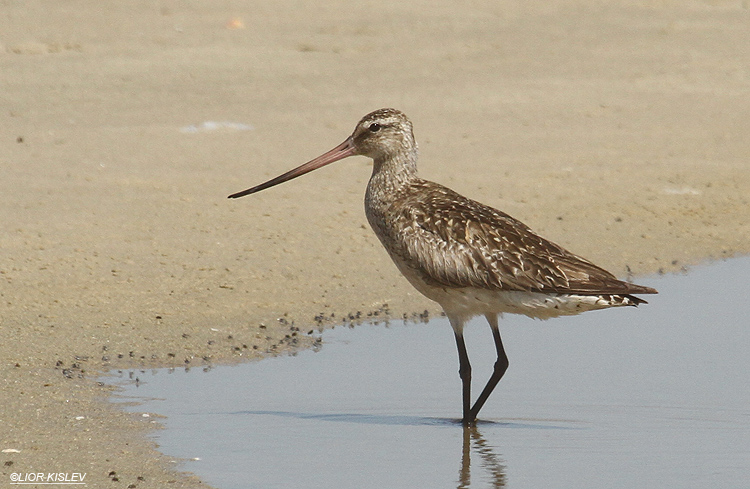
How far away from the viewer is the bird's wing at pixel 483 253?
6195 millimetres

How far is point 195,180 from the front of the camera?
34.1ft

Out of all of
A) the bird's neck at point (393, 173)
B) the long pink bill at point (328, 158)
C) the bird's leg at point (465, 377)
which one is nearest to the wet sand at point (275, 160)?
the long pink bill at point (328, 158)

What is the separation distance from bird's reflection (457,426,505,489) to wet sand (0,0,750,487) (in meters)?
1.25

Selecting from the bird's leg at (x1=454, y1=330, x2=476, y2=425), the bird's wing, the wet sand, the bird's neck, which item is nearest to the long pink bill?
the bird's neck

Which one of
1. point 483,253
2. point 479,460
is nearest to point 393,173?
point 483,253

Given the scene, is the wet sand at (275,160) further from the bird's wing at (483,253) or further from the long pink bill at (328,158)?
the bird's wing at (483,253)

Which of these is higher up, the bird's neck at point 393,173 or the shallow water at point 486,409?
the bird's neck at point 393,173

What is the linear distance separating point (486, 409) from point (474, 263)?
87 centimetres

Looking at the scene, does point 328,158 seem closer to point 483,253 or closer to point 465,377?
point 483,253

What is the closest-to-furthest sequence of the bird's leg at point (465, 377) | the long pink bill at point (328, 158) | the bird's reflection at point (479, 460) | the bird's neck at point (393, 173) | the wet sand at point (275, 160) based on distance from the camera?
the bird's reflection at point (479, 460), the bird's leg at point (465, 377), the bird's neck at point (393, 173), the long pink bill at point (328, 158), the wet sand at point (275, 160)

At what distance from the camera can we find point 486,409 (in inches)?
267

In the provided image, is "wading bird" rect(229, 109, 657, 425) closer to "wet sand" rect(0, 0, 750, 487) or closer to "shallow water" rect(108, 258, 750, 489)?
"shallow water" rect(108, 258, 750, 489)

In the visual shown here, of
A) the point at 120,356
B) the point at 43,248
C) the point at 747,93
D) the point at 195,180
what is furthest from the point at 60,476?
the point at 747,93

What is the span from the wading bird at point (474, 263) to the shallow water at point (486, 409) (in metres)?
0.36
